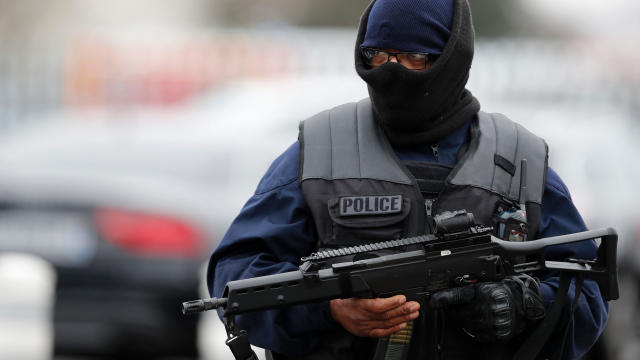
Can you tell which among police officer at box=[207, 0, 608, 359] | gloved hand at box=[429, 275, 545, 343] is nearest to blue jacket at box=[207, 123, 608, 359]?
police officer at box=[207, 0, 608, 359]

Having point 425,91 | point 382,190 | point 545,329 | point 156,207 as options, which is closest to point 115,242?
point 156,207

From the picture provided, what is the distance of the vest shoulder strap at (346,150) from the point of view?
3039 mm

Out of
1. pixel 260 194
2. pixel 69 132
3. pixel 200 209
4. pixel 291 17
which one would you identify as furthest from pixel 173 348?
pixel 291 17

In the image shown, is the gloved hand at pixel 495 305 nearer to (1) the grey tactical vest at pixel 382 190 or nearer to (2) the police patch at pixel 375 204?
(1) the grey tactical vest at pixel 382 190

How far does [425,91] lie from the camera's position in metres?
3.01

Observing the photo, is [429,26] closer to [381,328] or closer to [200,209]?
[381,328]

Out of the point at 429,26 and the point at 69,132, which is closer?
the point at 429,26

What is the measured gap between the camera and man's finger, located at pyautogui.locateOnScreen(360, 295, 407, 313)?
9.16 feet

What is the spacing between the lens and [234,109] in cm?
→ 871

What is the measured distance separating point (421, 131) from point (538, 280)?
0.53m

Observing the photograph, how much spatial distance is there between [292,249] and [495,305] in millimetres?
580

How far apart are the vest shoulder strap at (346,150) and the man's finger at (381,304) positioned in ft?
1.25

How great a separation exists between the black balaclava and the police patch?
191 millimetres

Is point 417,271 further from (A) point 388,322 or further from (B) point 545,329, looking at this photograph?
(B) point 545,329
